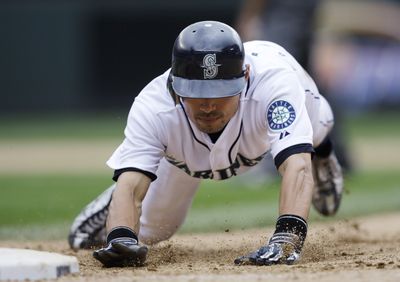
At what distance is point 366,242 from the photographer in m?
6.05

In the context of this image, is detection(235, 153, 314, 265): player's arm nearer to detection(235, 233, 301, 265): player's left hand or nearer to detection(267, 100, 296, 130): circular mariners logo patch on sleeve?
detection(235, 233, 301, 265): player's left hand

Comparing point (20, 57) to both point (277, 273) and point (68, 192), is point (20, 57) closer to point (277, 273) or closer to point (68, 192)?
point (68, 192)

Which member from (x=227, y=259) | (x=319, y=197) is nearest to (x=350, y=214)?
(x=319, y=197)

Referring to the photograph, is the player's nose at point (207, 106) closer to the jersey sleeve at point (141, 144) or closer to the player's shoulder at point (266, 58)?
the jersey sleeve at point (141, 144)

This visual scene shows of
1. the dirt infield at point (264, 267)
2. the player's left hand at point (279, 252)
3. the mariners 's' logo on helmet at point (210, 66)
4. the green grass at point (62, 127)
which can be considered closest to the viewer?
the dirt infield at point (264, 267)

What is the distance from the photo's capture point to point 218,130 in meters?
4.75

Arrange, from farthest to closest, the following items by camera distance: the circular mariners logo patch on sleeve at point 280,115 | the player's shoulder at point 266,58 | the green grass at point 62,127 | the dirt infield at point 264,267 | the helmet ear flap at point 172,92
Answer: the green grass at point 62,127 < the player's shoulder at point 266,58 < the helmet ear flap at point 172,92 < the circular mariners logo patch on sleeve at point 280,115 < the dirt infield at point 264,267

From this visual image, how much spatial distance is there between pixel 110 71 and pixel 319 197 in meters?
16.0

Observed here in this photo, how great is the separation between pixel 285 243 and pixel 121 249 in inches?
29.1

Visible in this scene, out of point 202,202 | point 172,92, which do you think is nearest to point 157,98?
point 172,92

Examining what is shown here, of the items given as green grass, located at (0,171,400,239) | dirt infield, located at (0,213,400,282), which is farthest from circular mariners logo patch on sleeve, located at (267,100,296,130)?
green grass, located at (0,171,400,239)

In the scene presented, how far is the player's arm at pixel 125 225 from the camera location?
449 cm

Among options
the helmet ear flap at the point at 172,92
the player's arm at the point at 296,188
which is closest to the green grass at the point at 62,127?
the helmet ear flap at the point at 172,92

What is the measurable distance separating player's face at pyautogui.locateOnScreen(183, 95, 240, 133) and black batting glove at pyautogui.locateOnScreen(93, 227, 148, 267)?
1.98ft
